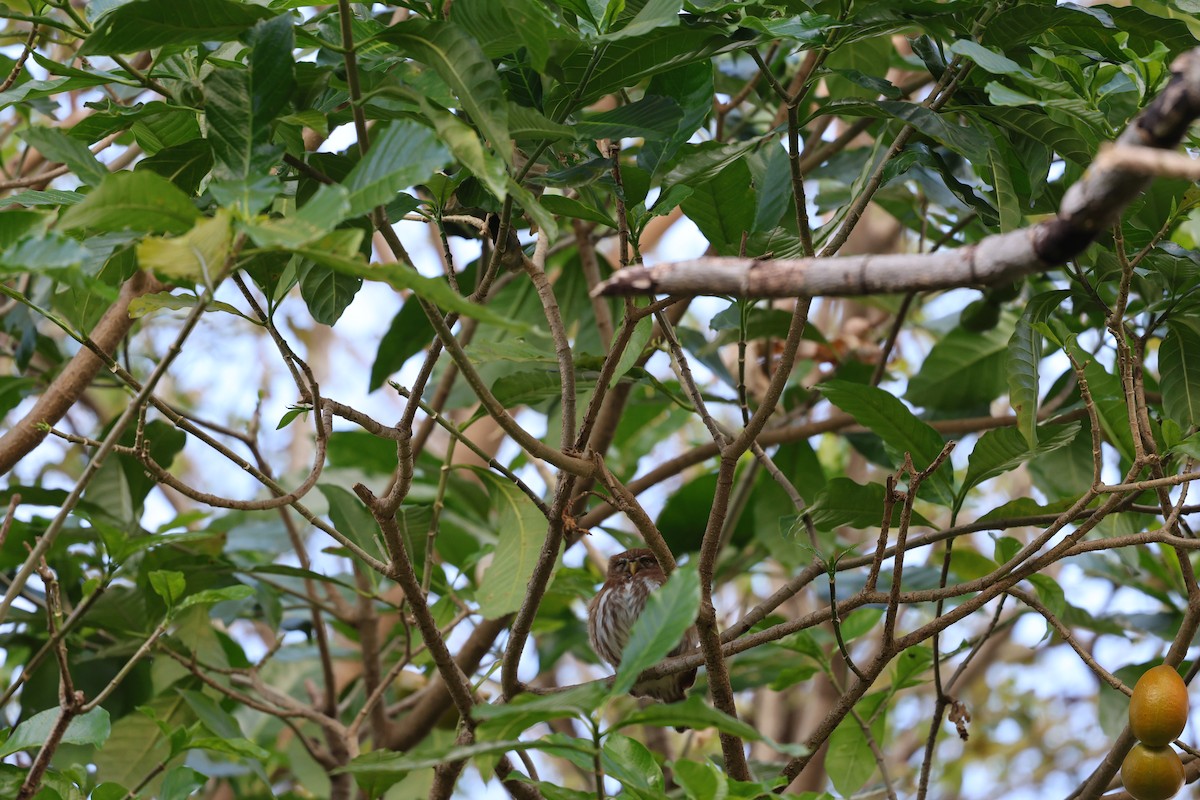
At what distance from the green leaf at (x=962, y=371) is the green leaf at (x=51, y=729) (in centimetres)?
161

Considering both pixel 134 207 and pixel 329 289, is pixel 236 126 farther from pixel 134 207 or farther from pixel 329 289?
pixel 329 289

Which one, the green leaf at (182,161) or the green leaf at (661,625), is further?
the green leaf at (182,161)

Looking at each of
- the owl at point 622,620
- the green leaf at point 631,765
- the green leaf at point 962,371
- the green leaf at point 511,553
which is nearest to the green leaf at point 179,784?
the green leaf at point 511,553

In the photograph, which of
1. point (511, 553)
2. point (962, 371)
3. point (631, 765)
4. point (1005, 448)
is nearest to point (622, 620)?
point (511, 553)

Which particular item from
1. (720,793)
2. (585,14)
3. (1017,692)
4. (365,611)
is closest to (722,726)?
(720,793)

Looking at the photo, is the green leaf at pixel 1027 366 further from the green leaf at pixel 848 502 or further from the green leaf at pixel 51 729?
the green leaf at pixel 51 729

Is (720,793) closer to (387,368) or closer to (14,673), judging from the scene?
(387,368)

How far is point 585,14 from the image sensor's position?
1204mm

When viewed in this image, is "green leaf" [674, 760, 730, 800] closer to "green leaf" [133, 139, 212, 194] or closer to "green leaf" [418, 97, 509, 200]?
"green leaf" [418, 97, 509, 200]

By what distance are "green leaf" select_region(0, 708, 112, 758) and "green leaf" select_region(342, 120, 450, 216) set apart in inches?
35.0

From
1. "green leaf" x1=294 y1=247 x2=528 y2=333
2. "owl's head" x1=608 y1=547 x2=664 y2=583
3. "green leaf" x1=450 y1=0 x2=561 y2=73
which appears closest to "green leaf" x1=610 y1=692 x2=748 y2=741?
"green leaf" x1=294 y1=247 x2=528 y2=333

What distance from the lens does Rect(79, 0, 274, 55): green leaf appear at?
1.07 m

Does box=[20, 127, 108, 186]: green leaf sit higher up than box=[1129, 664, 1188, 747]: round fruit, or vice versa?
box=[20, 127, 108, 186]: green leaf

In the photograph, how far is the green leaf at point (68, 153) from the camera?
112 cm
